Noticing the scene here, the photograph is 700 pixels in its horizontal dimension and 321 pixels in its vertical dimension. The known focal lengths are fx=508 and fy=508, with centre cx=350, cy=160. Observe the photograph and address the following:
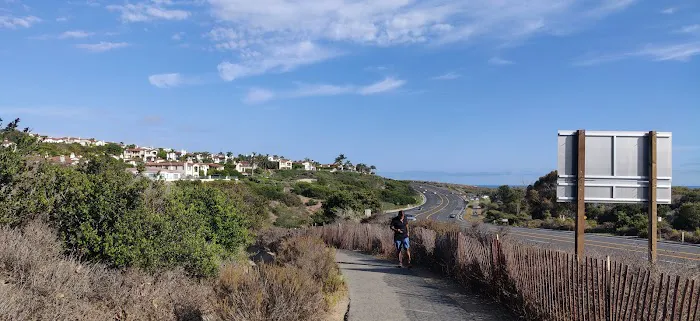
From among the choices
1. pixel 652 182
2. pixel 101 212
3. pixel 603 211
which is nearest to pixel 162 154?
pixel 603 211

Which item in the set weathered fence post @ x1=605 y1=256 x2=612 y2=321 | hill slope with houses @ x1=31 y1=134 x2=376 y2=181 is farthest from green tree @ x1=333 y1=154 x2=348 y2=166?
weathered fence post @ x1=605 y1=256 x2=612 y2=321

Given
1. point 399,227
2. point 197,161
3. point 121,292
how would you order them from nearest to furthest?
point 121,292, point 399,227, point 197,161

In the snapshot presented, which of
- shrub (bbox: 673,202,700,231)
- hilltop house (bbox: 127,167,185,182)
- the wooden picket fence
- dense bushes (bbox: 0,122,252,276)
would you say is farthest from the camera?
shrub (bbox: 673,202,700,231)

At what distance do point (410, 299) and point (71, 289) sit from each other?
525 centimetres

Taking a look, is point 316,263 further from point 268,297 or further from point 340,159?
point 340,159

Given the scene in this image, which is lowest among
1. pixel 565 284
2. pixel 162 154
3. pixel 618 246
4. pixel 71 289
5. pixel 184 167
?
pixel 618 246

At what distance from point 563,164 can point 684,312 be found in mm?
5135

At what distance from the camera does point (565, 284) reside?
247 inches

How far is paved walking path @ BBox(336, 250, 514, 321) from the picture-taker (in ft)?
25.1

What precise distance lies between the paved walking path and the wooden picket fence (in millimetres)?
374

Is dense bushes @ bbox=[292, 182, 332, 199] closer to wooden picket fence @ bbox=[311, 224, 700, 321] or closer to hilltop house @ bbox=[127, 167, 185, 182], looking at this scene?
hilltop house @ bbox=[127, 167, 185, 182]

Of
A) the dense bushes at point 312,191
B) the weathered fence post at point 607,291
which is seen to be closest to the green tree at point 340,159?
the dense bushes at point 312,191

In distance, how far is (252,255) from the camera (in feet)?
58.1

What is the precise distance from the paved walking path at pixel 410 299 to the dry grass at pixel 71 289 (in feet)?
8.60
